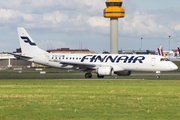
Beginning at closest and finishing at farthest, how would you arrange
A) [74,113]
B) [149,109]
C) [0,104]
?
[74,113] < [149,109] < [0,104]

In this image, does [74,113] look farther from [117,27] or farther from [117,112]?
[117,27]

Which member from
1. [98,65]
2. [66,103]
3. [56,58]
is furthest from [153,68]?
[66,103]

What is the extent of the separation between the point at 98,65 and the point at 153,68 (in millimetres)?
8525

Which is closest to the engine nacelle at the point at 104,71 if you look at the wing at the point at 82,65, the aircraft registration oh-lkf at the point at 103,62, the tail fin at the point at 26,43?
the aircraft registration oh-lkf at the point at 103,62

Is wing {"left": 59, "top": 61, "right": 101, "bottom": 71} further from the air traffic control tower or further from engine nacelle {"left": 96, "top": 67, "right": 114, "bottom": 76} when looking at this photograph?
the air traffic control tower

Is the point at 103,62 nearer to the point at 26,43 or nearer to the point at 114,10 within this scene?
the point at 26,43

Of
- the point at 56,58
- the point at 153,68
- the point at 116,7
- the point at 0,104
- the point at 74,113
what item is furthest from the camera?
the point at 116,7

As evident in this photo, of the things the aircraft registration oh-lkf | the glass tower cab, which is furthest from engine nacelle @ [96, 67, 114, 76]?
the glass tower cab

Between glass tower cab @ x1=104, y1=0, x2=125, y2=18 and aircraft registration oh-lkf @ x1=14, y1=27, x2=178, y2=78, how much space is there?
62301 mm

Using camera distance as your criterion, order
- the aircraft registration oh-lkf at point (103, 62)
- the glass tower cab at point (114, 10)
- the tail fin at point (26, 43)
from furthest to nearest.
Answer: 1. the glass tower cab at point (114, 10)
2. the tail fin at point (26, 43)
3. the aircraft registration oh-lkf at point (103, 62)

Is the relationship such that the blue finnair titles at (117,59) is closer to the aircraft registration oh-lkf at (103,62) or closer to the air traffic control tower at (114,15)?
the aircraft registration oh-lkf at (103,62)

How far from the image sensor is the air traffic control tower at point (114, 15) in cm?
11281

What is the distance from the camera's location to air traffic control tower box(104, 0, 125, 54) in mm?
112812

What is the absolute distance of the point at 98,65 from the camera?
49.9 metres
